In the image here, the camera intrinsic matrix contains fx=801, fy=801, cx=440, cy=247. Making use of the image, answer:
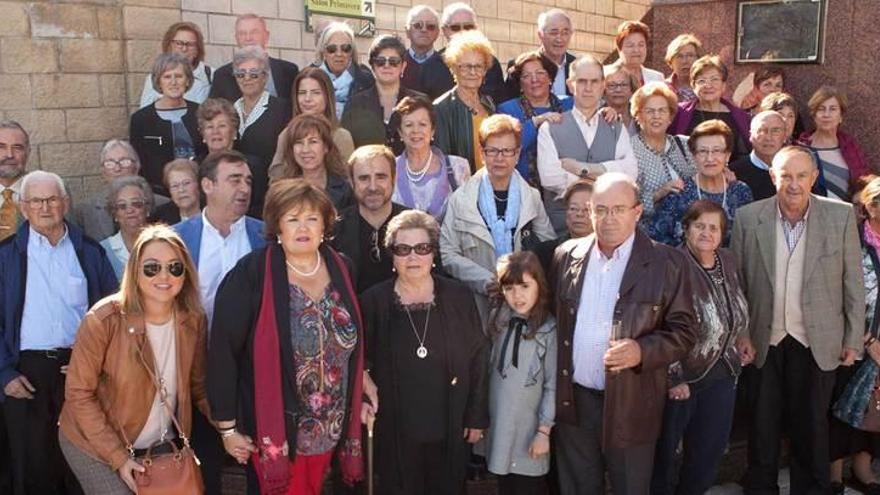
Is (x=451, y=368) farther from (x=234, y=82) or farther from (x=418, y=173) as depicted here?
(x=234, y=82)

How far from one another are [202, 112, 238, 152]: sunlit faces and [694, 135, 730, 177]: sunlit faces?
2.89 meters

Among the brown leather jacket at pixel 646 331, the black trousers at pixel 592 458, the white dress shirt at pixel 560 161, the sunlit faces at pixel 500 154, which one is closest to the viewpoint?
the brown leather jacket at pixel 646 331

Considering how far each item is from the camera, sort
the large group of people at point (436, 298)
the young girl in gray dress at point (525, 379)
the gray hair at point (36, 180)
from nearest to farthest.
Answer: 1. the large group of people at point (436, 298)
2. the young girl in gray dress at point (525, 379)
3. the gray hair at point (36, 180)

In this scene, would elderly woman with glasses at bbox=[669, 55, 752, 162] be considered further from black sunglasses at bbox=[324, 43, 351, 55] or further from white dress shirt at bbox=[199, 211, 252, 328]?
white dress shirt at bbox=[199, 211, 252, 328]

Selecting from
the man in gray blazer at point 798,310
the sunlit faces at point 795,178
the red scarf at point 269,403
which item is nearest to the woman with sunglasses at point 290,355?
the red scarf at point 269,403

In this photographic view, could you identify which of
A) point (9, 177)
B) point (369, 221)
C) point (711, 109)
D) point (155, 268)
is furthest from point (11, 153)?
point (711, 109)

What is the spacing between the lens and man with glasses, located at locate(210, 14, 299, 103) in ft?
18.9

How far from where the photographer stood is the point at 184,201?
4535 mm

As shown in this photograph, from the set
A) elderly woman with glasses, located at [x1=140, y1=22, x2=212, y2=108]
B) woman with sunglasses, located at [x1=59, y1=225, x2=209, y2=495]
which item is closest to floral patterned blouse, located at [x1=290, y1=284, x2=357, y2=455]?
woman with sunglasses, located at [x1=59, y1=225, x2=209, y2=495]

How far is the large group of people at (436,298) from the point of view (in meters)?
3.41

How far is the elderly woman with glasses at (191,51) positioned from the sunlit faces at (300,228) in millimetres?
2792

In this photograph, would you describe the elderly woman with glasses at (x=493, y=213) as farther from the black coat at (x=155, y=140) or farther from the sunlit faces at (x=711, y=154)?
the black coat at (x=155, y=140)

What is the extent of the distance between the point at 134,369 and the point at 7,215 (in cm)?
196

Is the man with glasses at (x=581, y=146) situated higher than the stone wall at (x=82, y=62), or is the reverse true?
the stone wall at (x=82, y=62)
